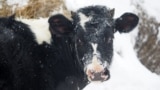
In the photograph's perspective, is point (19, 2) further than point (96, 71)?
Yes

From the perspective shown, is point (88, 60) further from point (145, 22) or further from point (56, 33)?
point (145, 22)

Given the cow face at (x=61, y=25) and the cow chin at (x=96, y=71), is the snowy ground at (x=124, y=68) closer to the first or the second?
the cow face at (x=61, y=25)

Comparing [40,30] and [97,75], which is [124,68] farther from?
[97,75]

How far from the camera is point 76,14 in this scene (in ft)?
19.2

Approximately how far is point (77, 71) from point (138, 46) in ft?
18.8

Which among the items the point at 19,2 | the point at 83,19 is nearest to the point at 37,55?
the point at 83,19

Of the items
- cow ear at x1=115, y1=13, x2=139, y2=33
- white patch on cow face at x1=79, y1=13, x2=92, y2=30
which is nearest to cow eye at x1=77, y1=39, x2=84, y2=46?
white patch on cow face at x1=79, y1=13, x2=92, y2=30

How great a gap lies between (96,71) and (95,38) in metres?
0.48

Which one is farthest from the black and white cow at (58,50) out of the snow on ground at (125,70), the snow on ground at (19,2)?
the snow on ground at (19,2)

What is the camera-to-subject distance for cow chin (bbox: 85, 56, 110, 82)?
5191 mm

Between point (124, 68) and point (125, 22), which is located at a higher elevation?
point (125, 22)

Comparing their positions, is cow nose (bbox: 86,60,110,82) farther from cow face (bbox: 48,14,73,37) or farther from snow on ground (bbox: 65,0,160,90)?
snow on ground (bbox: 65,0,160,90)

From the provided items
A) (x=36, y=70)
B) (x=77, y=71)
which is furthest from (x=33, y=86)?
(x=77, y=71)

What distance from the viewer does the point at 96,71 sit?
17.0 feet
